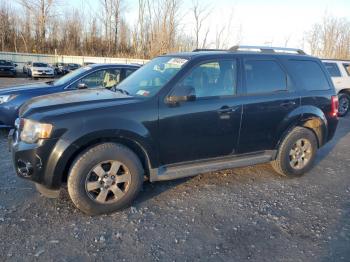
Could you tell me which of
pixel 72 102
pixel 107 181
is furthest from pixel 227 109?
pixel 72 102

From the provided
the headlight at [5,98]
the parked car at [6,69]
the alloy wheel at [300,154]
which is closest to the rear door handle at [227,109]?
the alloy wheel at [300,154]

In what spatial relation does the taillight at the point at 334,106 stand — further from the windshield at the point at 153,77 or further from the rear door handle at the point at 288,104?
Result: the windshield at the point at 153,77

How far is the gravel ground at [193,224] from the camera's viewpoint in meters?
2.86

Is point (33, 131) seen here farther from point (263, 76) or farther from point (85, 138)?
point (263, 76)

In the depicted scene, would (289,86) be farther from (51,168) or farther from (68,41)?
(68,41)

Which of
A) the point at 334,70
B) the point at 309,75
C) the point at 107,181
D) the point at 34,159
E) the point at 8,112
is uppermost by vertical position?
the point at 334,70

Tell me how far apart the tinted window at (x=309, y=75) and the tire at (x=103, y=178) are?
2875mm

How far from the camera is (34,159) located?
3223mm

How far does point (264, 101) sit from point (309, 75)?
1181 millimetres

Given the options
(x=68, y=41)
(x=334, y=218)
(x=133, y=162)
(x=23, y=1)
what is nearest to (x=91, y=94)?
(x=133, y=162)

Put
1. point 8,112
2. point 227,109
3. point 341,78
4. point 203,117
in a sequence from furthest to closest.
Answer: point 341,78
point 8,112
point 227,109
point 203,117

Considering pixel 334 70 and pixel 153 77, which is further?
pixel 334 70

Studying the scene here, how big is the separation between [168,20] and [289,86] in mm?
24515

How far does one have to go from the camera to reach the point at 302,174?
16.2 ft
